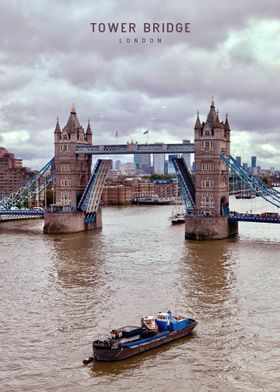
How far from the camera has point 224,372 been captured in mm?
23609

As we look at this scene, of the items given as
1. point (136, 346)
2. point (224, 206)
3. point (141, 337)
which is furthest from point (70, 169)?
point (136, 346)

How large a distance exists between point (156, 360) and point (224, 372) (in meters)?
3.29

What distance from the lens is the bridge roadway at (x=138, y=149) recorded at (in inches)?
2586

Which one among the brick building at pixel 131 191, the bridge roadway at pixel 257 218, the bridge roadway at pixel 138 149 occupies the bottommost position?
the bridge roadway at pixel 257 218

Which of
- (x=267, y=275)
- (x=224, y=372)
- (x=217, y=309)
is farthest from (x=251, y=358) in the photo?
(x=267, y=275)

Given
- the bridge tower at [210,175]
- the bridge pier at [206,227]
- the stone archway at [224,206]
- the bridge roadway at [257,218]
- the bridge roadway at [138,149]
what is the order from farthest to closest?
1. the bridge roadway at [138,149]
2. the stone archway at [224,206]
3. the bridge tower at [210,175]
4. the bridge roadway at [257,218]
5. the bridge pier at [206,227]

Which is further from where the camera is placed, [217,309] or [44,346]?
[217,309]

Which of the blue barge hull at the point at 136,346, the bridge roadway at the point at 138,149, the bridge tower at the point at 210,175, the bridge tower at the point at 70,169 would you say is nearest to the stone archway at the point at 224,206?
the bridge tower at the point at 210,175

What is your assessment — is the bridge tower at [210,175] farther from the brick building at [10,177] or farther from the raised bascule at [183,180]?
the brick building at [10,177]

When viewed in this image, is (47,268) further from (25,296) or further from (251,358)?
(251,358)

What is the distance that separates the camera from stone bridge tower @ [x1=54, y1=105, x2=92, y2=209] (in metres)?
72.6

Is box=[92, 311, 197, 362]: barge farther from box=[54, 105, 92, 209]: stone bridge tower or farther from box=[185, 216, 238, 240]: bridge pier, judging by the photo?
box=[54, 105, 92, 209]: stone bridge tower

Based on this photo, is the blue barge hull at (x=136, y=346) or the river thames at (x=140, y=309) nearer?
the river thames at (x=140, y=309)

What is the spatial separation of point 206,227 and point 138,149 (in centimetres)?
1384
